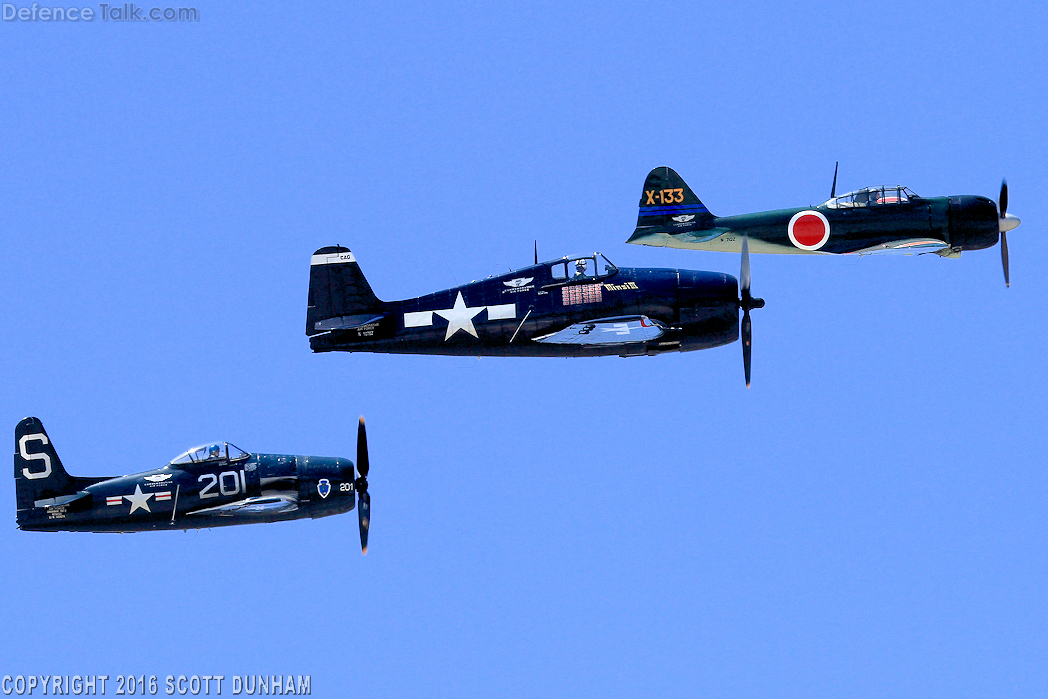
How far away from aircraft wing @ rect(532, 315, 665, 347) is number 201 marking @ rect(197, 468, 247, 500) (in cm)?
710

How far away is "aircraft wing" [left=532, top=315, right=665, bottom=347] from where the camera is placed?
1435 inches

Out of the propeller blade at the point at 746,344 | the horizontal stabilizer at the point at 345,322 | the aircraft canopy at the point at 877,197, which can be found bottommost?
the propeller blade at the point at 746,344

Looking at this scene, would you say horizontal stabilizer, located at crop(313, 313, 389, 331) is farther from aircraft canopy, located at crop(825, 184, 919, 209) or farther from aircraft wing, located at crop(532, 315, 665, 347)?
aircraft canopy, located at crop(825, 184, 919, 209)

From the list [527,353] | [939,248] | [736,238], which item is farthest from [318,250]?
[939,248]

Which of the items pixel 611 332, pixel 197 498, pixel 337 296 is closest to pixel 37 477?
pixel 197 498

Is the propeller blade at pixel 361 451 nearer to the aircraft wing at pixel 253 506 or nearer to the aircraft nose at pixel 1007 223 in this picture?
the aircraft wing at pixel 253 506

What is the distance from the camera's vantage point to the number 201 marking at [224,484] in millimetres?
35469

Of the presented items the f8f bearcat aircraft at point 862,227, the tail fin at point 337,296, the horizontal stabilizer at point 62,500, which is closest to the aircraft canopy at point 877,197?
the f8f bearcat aircraft at point 862,227

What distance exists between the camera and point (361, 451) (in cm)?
3625

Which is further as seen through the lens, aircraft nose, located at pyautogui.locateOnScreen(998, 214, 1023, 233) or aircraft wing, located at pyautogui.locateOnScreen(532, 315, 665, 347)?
aircraft nose, located at pyautogui.locateOnScreen(998, 214, 1023, 233)

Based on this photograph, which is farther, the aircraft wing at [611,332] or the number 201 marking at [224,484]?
the aircraft wing at [611,332]

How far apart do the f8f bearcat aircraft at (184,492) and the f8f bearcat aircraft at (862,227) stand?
9987mm

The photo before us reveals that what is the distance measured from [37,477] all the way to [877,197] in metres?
19.7

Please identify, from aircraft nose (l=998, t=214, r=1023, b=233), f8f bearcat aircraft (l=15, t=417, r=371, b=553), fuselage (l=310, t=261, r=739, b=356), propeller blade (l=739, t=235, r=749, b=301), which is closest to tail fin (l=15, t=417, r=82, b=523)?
f8f bearcat aircraft (l=15, t=417, r=371, b=553)
